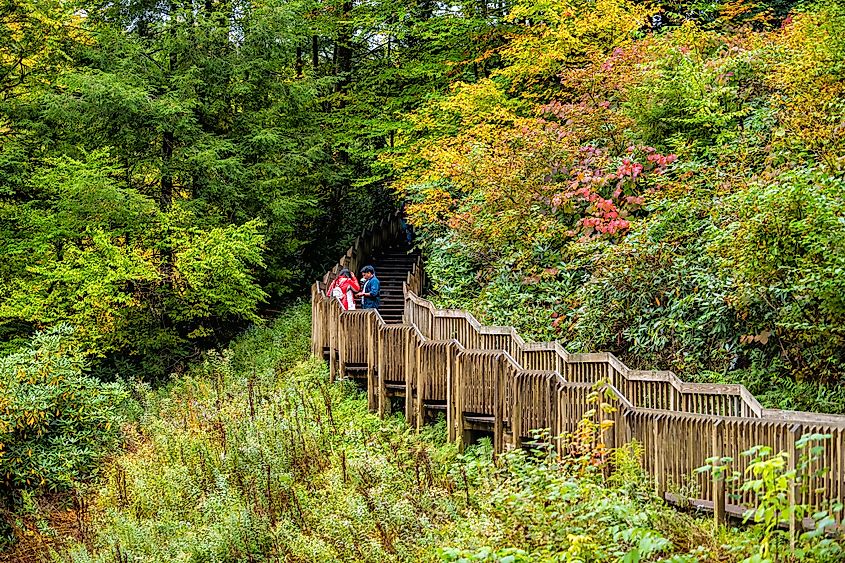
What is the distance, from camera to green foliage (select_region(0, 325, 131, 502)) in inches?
642

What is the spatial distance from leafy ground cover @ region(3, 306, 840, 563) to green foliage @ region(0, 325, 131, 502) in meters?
0.66

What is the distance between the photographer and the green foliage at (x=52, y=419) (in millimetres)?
16297

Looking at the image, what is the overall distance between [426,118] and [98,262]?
8.98m

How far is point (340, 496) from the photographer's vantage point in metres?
11.7

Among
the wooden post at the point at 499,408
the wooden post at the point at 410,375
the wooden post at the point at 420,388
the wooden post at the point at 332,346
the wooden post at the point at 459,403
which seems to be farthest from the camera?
the wooden post at the point at 332,346

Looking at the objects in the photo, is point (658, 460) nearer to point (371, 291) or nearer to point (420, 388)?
point (420, 388)

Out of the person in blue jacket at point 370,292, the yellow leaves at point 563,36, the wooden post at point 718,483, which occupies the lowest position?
the wooden post at point 718,483

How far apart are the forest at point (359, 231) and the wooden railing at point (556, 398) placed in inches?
14.6

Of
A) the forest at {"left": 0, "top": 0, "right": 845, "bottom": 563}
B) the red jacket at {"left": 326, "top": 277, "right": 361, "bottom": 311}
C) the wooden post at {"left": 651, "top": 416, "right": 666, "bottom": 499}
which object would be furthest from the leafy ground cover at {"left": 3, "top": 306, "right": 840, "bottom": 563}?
the red jacket at {"left": 326, "top": 277, "right": 361, "bottom": 311}

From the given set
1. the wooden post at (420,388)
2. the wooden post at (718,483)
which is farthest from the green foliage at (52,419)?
the wooden post at (718,483)

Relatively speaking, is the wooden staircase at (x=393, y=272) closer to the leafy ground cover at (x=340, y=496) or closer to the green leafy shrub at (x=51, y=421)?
the leafy ground cover at (x=340, y=496)

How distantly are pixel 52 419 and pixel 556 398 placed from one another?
10317 millimetres

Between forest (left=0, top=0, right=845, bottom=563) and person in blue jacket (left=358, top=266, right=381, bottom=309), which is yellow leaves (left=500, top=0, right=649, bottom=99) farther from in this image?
person in blue jacket (left=358, top=266, right=381, bottom=309)

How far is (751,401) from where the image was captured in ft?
29.2
